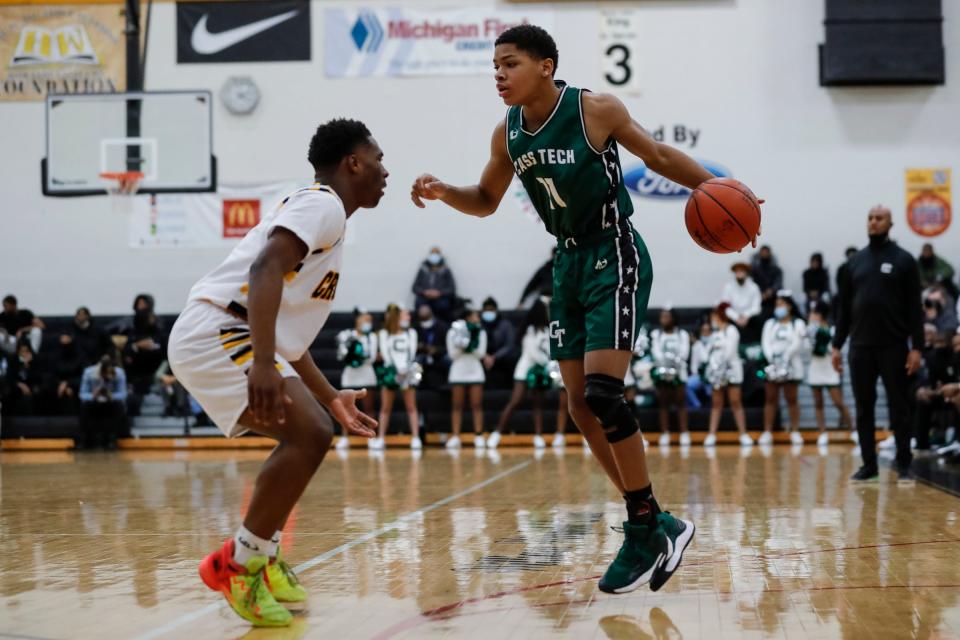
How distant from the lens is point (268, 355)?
340cm

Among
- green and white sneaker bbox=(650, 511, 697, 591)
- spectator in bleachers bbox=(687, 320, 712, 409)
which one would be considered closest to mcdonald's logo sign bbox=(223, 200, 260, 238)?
spectator in bleachers bbox=(687, 320, 712, 409)

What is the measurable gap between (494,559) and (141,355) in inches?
526

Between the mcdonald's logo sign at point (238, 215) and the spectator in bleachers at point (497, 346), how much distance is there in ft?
15.8

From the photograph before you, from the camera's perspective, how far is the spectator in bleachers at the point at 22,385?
16.7m

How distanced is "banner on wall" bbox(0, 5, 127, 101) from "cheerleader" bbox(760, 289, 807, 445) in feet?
37.4

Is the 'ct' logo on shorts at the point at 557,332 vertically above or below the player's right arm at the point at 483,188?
below

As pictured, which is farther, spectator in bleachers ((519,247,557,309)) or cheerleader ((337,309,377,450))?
spectator in bleachers ((519,247,557,309))

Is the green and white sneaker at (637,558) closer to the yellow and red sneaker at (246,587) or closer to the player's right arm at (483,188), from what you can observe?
the yellow and red sneaker at (246,587)

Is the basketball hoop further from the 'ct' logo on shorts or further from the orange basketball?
the orange basketball

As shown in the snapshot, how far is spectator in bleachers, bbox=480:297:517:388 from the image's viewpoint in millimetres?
16672

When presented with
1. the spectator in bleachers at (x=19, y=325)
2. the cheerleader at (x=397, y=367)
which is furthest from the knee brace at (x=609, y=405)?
the spectator in bleachers at (x=19, y=325)

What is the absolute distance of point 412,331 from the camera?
1584 cm

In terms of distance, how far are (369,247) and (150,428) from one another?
477 cm

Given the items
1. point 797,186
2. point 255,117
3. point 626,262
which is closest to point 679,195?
point 797,186
